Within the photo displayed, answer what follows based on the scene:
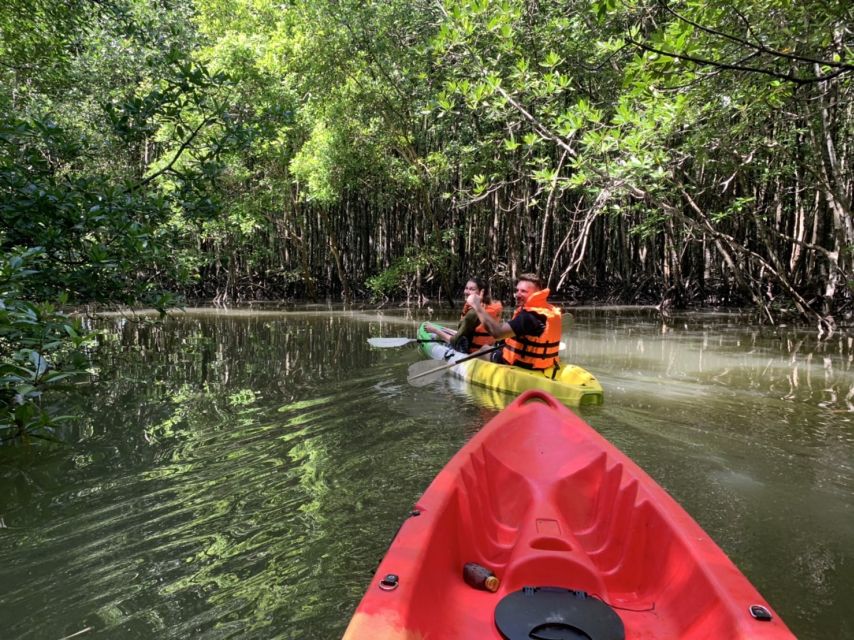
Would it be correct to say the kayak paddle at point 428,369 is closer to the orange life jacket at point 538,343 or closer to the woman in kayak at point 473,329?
the orange life jacket at point 538,343

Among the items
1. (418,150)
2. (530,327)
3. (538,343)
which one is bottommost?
(538,343)

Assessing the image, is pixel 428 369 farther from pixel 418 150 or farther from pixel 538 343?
pixel 418 150

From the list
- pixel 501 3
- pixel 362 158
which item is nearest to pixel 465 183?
pixel 362 158

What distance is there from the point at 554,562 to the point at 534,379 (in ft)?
10.1

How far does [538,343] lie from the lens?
5.08 meters

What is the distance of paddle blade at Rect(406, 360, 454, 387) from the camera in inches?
212

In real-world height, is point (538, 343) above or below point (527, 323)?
below

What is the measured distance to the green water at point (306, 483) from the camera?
81.0 inches

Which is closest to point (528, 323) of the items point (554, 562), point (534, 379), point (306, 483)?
point (534, 379)

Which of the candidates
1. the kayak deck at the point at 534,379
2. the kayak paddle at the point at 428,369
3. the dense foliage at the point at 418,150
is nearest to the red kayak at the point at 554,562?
the dense foliage at the point at 418,150

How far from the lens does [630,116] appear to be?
6234mm

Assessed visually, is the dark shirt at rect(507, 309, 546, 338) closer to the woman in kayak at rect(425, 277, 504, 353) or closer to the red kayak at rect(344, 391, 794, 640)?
the woman in kayak at rect(425, 277, 504, 353)

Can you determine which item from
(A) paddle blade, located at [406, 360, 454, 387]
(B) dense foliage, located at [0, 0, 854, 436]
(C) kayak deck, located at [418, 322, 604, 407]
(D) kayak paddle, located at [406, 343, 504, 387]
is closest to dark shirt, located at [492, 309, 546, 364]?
(C) kayak deck, located at [418, 322, 604, 407]

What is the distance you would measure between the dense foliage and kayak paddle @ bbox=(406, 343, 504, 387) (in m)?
2.27
